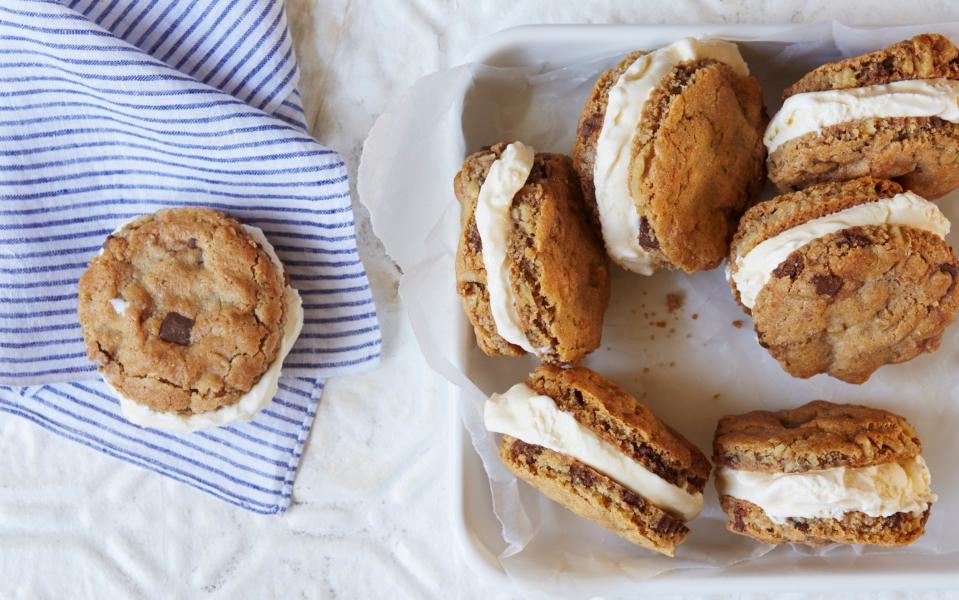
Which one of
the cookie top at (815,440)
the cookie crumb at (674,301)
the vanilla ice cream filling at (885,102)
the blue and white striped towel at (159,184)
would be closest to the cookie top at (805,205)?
the vanilla ice cream filling at (885,102)

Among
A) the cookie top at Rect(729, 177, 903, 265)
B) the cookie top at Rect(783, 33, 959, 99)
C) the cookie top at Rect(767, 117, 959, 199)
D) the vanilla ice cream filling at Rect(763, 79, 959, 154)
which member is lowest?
the cookie top at Rect(729, 177, 903, 265)

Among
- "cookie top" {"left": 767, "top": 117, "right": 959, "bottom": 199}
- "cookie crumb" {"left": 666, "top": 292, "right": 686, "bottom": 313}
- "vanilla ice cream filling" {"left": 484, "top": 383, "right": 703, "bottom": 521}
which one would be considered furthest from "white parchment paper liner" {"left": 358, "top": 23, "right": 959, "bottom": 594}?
"cookie top" {"left": 767, "top": 117, "right": 959, "bottom": 199}

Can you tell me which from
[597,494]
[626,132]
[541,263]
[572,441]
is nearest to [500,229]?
[541,263]

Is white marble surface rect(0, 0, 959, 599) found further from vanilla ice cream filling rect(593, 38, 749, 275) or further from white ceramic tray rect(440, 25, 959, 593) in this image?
vanilla ice cream filling rect(593, 38, 749, 275)

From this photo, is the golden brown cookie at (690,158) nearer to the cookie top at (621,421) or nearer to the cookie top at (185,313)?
the cookie top at (621,421)

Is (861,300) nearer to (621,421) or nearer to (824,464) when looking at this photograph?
(824,464)
